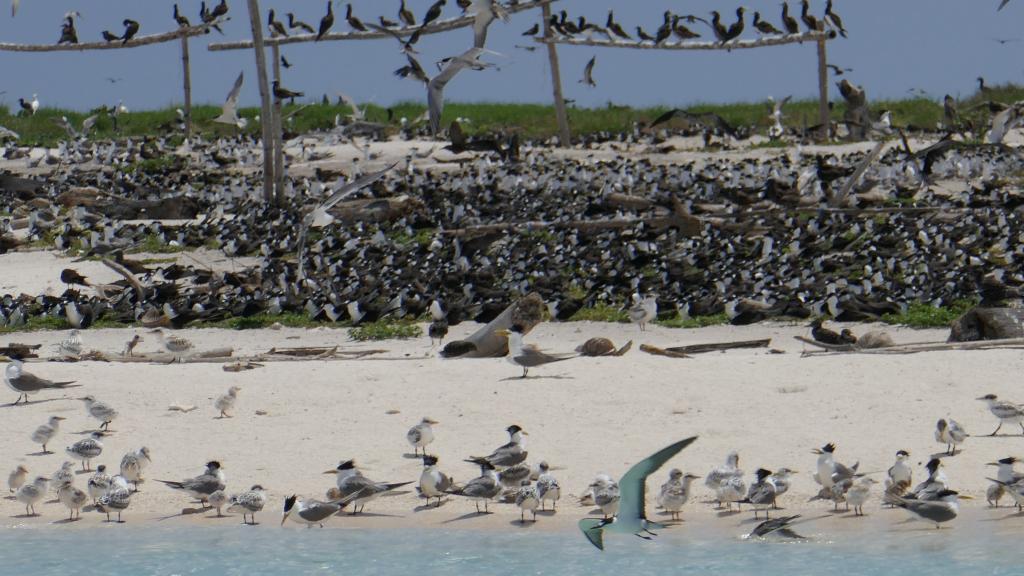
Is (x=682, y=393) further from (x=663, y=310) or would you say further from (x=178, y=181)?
(x=178, y=181)

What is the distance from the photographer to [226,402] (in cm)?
1164

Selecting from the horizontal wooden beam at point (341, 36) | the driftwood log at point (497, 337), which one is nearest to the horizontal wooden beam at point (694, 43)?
the horizontal wooden beam at point (341, 36)

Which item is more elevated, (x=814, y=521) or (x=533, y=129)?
(x=533, y=129)

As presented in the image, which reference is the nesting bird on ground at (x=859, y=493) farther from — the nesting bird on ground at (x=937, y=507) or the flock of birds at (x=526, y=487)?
the nesting bird on ground at (x=937, y=507)

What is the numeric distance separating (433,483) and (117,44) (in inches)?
749

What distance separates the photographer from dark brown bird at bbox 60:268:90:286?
64.3 feet

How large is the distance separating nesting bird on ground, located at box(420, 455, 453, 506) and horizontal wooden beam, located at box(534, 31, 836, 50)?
20.7m

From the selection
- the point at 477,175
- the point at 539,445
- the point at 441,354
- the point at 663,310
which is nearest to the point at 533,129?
the point at 477,175

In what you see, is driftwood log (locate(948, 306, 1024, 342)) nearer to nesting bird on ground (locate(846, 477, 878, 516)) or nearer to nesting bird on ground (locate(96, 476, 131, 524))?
nesting bird on ground (locate(846, 477, 878, 516))

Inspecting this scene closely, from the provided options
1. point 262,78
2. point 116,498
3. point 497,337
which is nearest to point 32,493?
point 116,498

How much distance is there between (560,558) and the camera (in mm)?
8859

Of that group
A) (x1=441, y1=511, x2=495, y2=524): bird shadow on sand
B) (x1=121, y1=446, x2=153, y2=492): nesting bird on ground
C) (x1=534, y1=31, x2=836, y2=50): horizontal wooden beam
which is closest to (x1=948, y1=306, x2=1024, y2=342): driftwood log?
(x1=441, y1=511, x2=495, y2=524): bird shadow on sand

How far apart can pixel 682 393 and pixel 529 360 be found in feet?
4.62

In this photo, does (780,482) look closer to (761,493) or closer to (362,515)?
(761,493)
